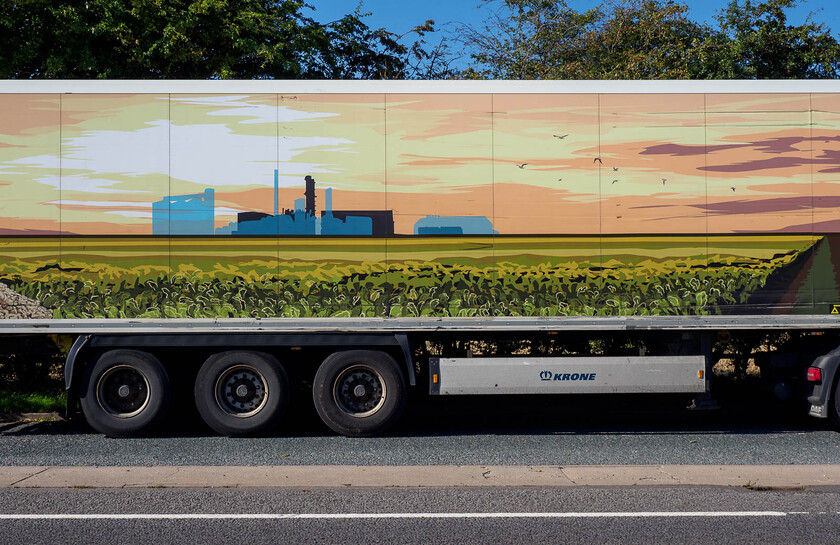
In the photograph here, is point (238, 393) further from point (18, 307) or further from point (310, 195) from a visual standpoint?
point (18, 307)

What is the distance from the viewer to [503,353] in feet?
29.9

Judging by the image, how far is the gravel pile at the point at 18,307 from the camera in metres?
8.44

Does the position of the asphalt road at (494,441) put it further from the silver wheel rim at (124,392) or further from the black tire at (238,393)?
the silver wheel rim at (124,392)

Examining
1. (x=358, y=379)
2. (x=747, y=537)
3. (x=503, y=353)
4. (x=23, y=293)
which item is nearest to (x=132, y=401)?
(x=23, y=293)

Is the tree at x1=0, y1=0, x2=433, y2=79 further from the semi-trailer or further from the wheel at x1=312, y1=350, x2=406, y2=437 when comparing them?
the wheel at x1=312, y1=350, x2=406, y2=437

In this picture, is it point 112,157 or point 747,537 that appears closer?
point 747,537

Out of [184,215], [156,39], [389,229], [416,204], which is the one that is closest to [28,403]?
[184,215]

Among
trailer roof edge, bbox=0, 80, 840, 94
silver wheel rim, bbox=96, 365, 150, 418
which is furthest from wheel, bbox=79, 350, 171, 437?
trailer roof edge, bbox=0, 80, 840, 94

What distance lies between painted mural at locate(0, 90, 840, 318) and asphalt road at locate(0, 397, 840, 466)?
1.45 m

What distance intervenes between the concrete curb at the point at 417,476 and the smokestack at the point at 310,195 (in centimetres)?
277

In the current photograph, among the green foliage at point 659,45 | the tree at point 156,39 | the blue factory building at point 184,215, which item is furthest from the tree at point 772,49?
the blue factory building at point 184,215

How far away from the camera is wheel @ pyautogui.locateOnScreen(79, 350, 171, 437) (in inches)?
335

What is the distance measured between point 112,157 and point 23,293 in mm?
1779

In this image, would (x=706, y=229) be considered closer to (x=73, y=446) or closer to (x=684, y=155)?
(x=684, y=155)
